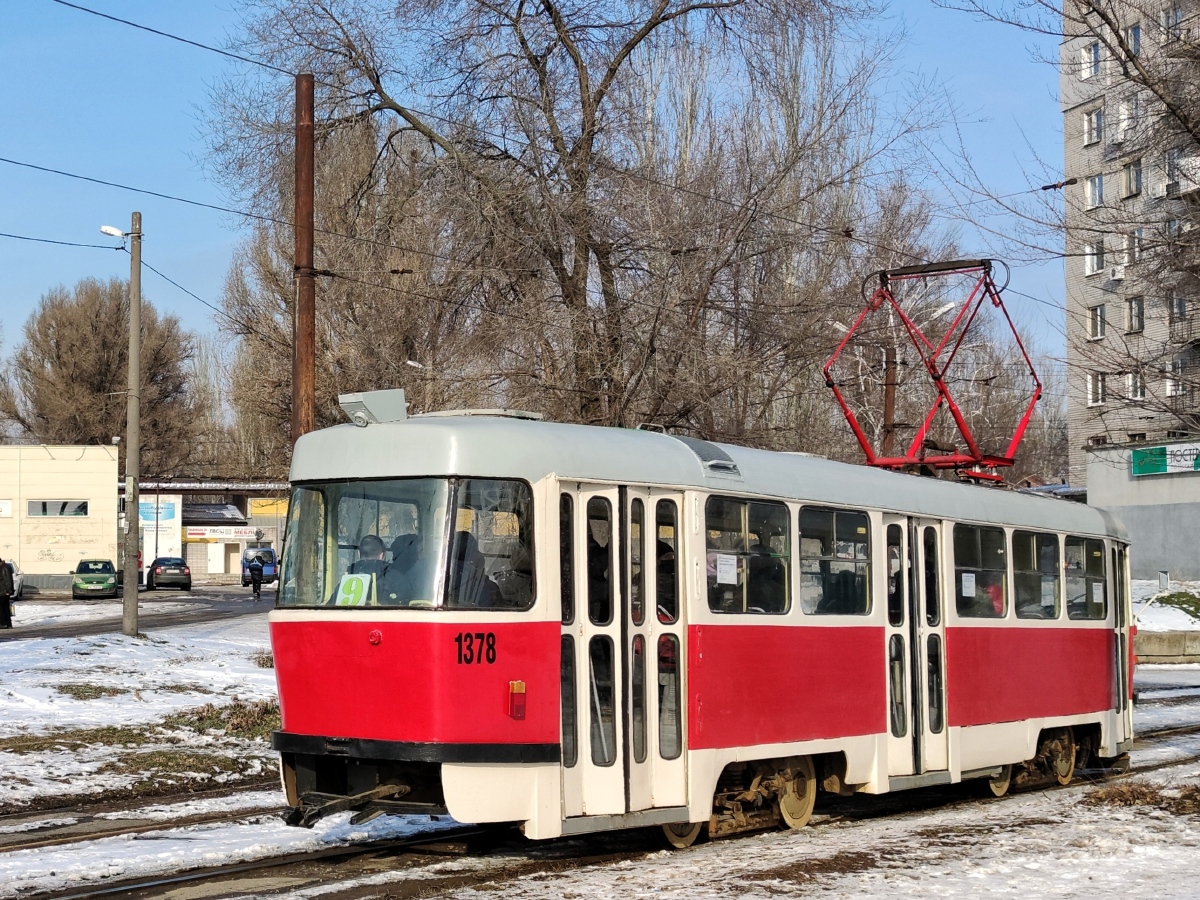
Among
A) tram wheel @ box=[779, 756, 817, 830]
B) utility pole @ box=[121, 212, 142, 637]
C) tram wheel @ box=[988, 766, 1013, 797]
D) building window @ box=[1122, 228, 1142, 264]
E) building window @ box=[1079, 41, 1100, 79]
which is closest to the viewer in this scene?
tram wheel @ box=[779, 756, 817, 830]

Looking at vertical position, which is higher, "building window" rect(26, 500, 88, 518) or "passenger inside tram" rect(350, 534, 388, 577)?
"building window" rect(26, 500, 88, 518)

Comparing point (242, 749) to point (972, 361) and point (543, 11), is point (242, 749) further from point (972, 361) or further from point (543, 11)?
point (972, 361)

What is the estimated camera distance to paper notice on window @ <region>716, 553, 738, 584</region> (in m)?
9.54

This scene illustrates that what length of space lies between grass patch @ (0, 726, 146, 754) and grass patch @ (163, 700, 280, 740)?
0.64 metres

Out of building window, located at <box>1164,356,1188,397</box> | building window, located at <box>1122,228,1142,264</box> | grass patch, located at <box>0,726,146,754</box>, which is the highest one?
building window, located at <box>1122,228,1142,264</box>

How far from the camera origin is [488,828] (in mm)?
10000

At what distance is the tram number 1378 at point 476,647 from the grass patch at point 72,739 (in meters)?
7.10

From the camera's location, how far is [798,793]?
10500 mm

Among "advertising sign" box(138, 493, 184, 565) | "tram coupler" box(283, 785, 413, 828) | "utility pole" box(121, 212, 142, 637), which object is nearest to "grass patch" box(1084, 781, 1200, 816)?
"tram coupler" box(283, 785, 413, 828)

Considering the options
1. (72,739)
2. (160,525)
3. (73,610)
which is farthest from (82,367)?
(72,739)

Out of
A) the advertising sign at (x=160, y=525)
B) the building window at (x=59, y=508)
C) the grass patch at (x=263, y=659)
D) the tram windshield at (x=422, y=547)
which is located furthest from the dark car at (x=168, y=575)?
the tram windshield at (x=422, y=547)

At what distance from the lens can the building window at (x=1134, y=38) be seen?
10.5m

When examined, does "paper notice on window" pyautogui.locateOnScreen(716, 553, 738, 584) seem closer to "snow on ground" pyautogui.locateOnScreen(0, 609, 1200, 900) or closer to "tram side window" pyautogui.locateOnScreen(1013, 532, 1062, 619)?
"snow on ground" pyautogui.locateOnScreen(0, 609, 1200, 900)

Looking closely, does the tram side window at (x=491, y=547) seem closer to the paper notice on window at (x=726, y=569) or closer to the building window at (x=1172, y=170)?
the paper notice on window at (x=726, y=569)
